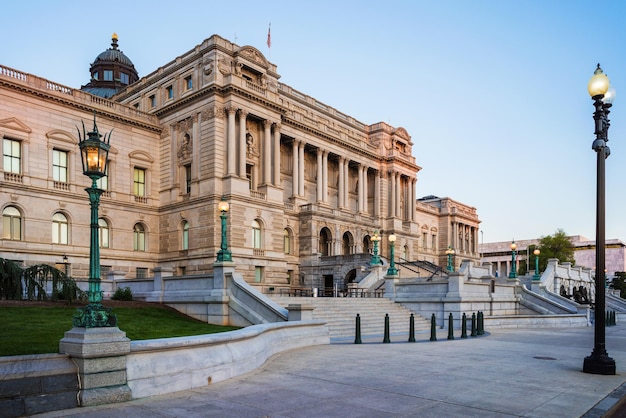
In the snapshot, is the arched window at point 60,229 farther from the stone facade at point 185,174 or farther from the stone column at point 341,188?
the stone column at point 341,188

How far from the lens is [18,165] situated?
3856 centimetres

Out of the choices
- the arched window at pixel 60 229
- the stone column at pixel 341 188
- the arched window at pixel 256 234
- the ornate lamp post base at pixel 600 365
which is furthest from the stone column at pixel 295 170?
the ornate lamp post base at pixel 600 365

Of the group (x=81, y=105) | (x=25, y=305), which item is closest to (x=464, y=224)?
(x=81, y=105)

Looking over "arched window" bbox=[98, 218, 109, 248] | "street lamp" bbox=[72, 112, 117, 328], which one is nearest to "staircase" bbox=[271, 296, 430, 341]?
"street lamp" bbox=[72, 112, 117, 328]

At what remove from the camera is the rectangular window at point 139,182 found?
155ft

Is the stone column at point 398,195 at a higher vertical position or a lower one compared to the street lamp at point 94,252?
higher

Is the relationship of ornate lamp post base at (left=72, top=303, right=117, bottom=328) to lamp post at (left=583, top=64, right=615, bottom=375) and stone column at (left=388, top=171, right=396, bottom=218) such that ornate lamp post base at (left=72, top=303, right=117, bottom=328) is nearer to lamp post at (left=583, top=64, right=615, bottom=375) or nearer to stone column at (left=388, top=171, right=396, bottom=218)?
lamp post at (left=583, top=64, right=615, bottom=375)

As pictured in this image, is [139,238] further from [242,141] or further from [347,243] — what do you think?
[347,243]

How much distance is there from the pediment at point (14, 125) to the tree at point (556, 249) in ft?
289

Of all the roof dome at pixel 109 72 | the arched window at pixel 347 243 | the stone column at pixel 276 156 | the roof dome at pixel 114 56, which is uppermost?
the roof dome at pixel 114 56

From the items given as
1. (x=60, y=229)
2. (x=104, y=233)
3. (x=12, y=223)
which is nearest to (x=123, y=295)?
(x=12, y=223)

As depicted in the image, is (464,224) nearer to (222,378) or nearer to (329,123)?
(329,123)

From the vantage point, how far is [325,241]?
56656mm

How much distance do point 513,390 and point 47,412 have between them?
8359 millimetres
